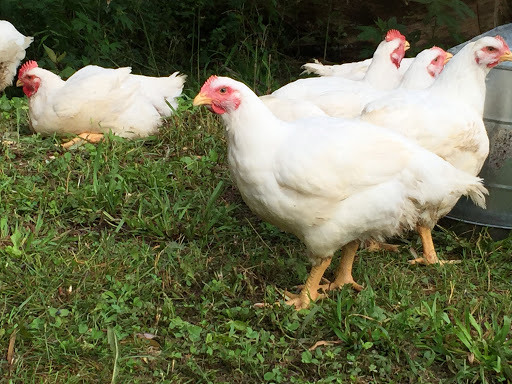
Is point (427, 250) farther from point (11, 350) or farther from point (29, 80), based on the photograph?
point (29, 80)

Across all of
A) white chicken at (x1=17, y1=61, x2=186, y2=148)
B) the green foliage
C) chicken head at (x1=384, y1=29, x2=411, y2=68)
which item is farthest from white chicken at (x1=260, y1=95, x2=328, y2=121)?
the green foliage

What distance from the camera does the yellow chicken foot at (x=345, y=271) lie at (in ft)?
13.6

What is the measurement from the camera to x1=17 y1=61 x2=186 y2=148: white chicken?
5.66 metres

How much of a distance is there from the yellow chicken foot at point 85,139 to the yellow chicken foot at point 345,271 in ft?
7.70

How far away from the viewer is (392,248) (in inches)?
184

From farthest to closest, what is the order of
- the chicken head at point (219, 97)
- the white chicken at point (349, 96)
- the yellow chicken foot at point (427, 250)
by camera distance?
1. the white chicken at point (349, 96)
2. the yellow chicken foot at point (427, 250)
3. the chicken head at point (219, 97)

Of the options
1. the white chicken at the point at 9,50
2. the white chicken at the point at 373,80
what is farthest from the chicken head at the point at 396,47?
the white chicken at the point at 9,50

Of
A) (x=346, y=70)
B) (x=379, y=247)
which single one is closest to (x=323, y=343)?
(x=379, y=247)

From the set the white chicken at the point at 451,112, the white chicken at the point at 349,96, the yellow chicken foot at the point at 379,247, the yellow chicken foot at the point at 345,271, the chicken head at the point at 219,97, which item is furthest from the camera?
the white chicken at the point at 349,96

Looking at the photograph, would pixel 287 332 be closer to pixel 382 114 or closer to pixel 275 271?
pixel 275 271

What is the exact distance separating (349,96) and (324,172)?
1548 millimetres

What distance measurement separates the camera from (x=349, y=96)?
5000 mm

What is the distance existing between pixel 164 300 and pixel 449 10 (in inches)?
164

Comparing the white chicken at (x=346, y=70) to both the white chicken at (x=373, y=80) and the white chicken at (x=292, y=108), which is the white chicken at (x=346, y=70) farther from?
the white chicken at (x=292, y=108)
